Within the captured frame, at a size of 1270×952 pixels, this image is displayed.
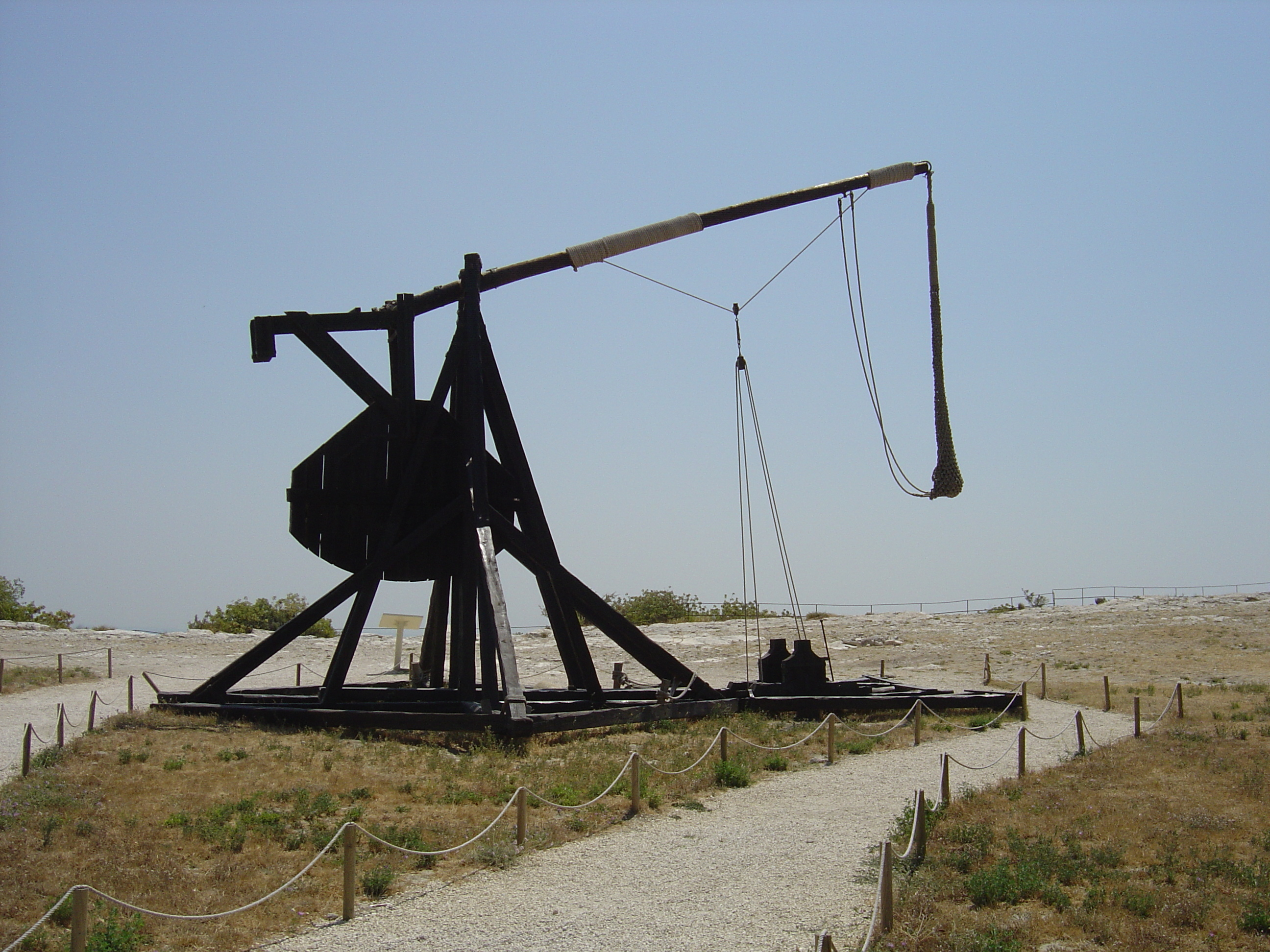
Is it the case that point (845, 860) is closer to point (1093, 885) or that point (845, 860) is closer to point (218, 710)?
point (1093, 885)

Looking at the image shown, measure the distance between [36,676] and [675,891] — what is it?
66.7 feet

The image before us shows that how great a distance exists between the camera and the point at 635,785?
10.3 meters

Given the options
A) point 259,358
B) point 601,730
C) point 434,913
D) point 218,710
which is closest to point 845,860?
point 434,913

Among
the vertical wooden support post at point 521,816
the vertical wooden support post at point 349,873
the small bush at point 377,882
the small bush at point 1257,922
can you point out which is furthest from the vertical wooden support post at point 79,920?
the small bush at point 1257,922

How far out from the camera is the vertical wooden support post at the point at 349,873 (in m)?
7.19

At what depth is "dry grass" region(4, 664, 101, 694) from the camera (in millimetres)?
21516

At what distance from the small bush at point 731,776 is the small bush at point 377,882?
15.8 feet

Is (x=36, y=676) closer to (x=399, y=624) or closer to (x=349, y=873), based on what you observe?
(x=399, y=624)

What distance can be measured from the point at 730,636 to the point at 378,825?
28.1 m

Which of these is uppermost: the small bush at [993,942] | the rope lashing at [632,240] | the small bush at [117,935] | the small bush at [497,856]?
the rope lashing at [632,240]

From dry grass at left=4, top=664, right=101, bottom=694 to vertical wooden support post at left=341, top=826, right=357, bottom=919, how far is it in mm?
16613

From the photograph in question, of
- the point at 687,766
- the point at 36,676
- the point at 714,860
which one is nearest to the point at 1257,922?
the point at 714,860

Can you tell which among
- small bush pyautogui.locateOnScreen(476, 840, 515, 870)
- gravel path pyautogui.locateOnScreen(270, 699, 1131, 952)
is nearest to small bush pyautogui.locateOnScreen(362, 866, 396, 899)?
gravel path pyautogui.locateOnScreen(270, 699, 1131, 952)

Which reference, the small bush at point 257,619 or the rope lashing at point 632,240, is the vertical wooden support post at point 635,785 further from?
the small bush at point 257,619
